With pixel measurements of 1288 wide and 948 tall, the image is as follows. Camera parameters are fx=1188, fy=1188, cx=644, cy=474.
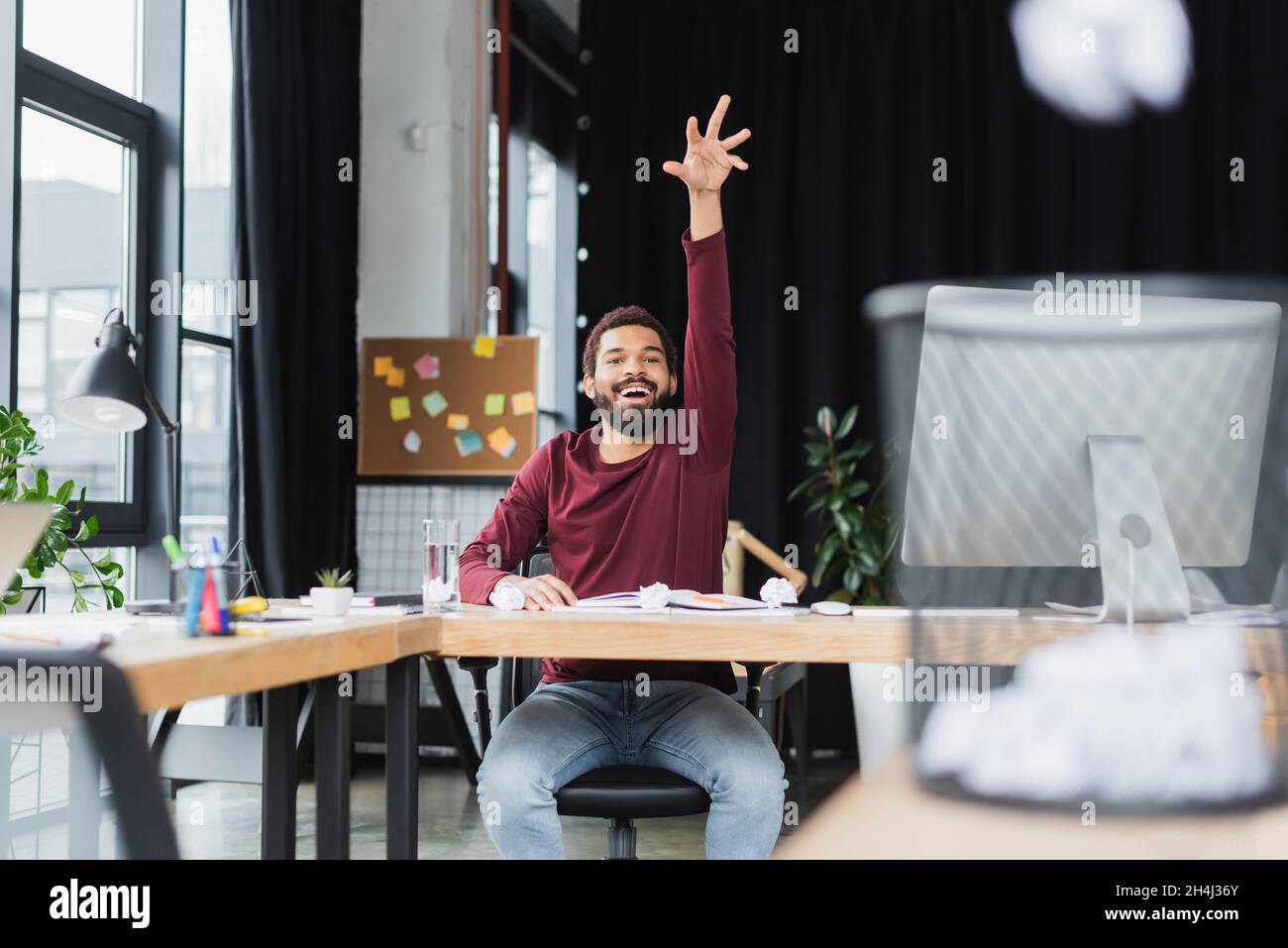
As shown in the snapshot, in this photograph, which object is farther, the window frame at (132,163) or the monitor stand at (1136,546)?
the window frame at (132,163)

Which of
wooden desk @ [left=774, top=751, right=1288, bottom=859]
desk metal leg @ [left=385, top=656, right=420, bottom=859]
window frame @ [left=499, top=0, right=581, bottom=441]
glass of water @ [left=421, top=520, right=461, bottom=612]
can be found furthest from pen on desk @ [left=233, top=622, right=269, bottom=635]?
window frame @ [left=499, top=0, right=581, bottom=441]

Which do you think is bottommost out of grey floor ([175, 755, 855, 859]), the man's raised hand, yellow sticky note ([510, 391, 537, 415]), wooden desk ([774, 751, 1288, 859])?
grey floor ([175, 755, 855, 859])

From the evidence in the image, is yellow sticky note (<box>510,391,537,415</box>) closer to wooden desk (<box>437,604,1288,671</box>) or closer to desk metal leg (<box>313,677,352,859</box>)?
wooden desk (<box>437,604,1288,671</box>)

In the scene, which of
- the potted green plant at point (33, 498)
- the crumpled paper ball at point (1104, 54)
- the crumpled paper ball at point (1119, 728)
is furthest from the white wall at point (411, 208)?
the crumpled paper ball at point (1119, 728)

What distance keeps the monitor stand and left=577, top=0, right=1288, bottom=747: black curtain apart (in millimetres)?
3238

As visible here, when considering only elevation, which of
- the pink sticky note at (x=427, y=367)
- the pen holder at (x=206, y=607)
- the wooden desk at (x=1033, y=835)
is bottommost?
the wooden desk at (x=1033, y=835)

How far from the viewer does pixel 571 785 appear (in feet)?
5.79

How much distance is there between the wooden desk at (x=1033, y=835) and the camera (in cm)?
88

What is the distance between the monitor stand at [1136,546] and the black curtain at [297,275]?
292 cm

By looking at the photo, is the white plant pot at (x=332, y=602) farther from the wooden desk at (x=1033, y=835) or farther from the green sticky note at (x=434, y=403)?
the green sticky note at (x=434, y=403)

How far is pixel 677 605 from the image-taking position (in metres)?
1.75

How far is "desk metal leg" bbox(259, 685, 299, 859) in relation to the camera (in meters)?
1.69

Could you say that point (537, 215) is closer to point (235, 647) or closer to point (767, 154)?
point (767, 154)
